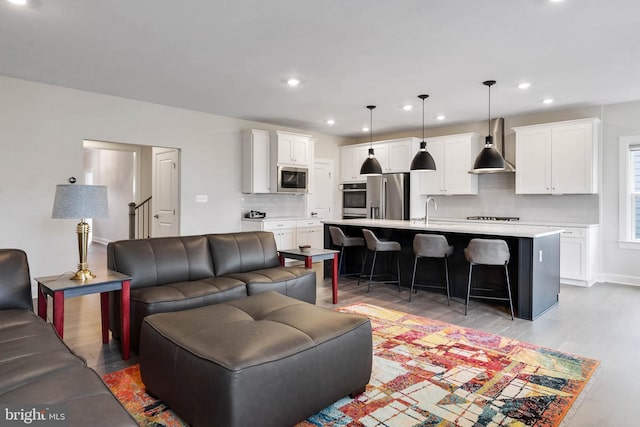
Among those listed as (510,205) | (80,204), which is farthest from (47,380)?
(510,205)

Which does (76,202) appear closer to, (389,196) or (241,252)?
(241,252)

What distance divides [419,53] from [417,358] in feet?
8.80

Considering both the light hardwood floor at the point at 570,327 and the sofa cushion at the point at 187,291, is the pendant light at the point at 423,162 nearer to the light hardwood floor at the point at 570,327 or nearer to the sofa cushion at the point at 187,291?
the light hardwood floor at the point at 570,327

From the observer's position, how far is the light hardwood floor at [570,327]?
7.64 feet

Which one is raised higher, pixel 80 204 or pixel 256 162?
pixel 256 162

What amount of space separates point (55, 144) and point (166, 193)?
193 cm

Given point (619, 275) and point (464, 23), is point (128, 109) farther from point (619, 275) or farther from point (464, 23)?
point (619, 275)

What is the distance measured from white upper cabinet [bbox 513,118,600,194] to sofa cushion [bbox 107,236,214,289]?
4870 mm

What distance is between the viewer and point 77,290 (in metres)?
2.64

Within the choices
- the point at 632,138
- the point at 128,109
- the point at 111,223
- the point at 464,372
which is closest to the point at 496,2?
the point at 464,372

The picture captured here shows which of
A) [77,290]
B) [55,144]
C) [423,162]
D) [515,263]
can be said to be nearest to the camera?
[77,290]

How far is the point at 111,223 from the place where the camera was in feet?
33.0
